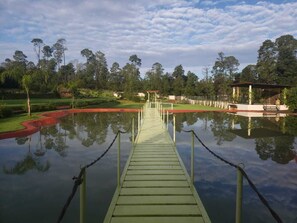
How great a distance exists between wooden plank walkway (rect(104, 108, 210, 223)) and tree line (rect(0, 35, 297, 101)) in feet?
104

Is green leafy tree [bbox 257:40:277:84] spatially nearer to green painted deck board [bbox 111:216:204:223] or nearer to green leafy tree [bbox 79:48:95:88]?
green leafy tree [bbox 79:48:95:88]

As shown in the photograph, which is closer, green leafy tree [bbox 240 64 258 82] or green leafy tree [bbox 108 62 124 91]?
green leafy tree [bbox 240 64 258 82]

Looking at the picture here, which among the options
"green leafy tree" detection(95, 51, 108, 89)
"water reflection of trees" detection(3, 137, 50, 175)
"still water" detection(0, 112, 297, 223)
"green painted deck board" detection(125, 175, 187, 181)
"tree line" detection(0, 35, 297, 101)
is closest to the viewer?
"still water" detection(0, 112, 297, 223)

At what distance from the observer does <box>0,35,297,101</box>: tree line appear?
194ft

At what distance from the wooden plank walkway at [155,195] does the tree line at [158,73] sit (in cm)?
3182

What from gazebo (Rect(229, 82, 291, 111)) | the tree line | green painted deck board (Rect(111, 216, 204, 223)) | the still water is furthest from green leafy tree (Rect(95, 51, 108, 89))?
green painted deck board (Rect(111, 216, 204, 223))

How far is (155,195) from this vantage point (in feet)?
19.5

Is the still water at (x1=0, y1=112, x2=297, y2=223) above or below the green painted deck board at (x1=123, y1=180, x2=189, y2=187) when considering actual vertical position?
below

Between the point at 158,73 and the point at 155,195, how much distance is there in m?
95.3

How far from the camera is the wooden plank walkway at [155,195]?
4.96 meters

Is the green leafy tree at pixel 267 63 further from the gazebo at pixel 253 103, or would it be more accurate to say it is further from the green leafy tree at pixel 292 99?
the green leafy tree at pixel 292 99

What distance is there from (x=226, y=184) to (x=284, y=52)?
244 feet

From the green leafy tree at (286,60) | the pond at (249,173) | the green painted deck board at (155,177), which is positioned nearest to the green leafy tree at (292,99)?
the pond at (249,173)

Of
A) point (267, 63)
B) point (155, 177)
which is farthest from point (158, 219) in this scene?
point (267, 63)
